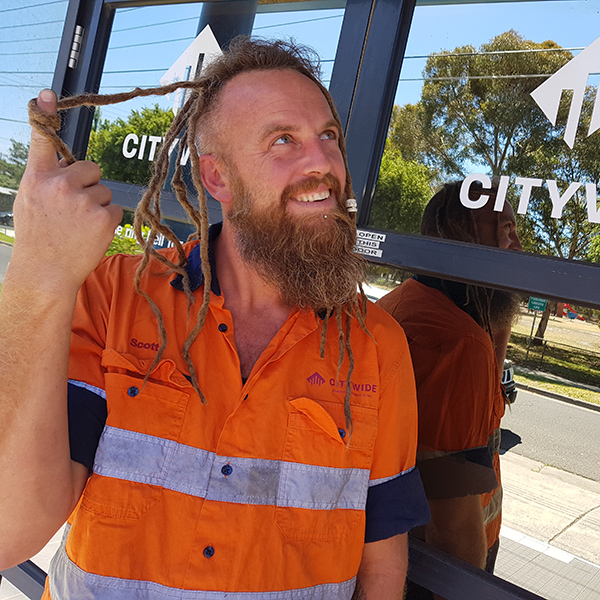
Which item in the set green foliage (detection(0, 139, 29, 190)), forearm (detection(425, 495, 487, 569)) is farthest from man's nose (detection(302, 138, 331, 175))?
green foliage (detection(0, 139, 29, 190))

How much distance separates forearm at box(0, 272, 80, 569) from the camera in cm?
133

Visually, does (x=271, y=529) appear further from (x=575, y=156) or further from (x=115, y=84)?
(x=115, y=84)

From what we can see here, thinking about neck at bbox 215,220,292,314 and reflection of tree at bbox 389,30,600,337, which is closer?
reflection of tree at bbox 389,30,600,337

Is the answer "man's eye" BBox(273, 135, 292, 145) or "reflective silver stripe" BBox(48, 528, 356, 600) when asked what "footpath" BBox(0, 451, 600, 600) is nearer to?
"reflective silver stripe" BBox(48, 528, 356, 600)

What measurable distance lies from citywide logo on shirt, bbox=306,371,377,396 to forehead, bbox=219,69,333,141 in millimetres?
732

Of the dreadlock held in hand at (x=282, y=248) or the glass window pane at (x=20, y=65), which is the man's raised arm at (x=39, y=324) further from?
the glass window pane at (x=20, y=65)

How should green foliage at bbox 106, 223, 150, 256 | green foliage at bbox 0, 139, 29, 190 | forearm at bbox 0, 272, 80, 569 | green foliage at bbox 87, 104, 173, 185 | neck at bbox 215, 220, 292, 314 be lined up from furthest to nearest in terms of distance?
green foliage at bbox 0, 139, 29, 190, green foliage at bbox 106, 223, 150, 256, green foliage at bbox 87, 104, 173, 185, neck at bbox 215, 220, 292, 314, forearm at bbox 0, 272, 80, 569

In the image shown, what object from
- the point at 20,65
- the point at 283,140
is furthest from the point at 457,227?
the point at 20,65

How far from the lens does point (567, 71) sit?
1.74 meters

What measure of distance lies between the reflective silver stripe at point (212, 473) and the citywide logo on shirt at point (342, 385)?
21 cm

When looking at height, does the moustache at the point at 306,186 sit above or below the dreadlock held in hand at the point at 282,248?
above

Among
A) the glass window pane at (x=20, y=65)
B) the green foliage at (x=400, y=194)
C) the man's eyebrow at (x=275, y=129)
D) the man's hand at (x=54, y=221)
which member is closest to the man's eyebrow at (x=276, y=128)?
the man's eyebrow at (x=275, y=129)

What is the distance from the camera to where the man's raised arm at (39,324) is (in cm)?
133

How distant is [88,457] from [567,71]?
164cm
